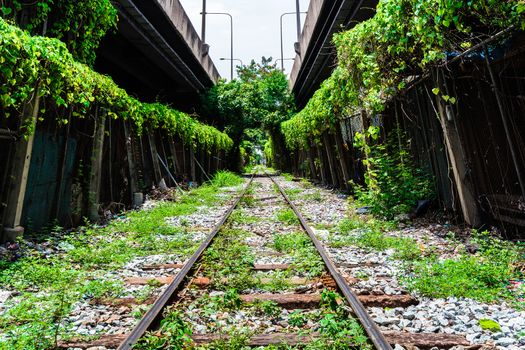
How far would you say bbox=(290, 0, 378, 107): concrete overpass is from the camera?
9.98 metres

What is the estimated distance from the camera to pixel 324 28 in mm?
12617

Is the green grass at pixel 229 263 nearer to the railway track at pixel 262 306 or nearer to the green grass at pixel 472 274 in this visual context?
the railway track at pixel 262 306

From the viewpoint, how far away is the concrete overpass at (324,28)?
9.98m

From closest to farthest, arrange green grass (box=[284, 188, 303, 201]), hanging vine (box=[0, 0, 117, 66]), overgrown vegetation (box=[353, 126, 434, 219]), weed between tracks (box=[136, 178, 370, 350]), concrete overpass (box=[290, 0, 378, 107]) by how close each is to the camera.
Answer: weed between tracks (box=[136, 178, 370, 350])
hanging vine (box=[0, 0, 117, 66])
overgrown vegetation (box=[353, 126, 434, 219])
concrete overpass (box=[290, 0, 378, 107])
green grass (box=[284, 188, 303, 201])

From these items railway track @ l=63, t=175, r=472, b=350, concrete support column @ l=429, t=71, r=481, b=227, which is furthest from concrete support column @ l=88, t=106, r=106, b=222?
concrete support column @ l=429, t=71, r=481, b=227

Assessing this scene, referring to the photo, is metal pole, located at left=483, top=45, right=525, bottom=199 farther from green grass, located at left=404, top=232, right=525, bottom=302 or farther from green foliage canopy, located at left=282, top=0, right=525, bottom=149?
green grass, located at left=404, top=232, right=525, bottom=302

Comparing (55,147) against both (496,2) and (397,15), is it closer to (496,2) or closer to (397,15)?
(397,15)

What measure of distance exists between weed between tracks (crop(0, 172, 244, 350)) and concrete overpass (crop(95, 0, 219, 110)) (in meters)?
6.27

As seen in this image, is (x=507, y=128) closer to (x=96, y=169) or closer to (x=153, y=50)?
(x=96, y=169)

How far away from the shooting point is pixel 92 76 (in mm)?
5895

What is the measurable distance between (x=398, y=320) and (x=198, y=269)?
2.18 m

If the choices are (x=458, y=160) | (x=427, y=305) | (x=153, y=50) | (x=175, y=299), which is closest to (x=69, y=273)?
(x=175, y=299)

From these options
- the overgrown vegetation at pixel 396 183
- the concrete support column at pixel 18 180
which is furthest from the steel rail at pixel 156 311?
the overgrown vegetation at pixel 396 183

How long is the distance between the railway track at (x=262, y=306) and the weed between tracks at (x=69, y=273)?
0.38 metres
